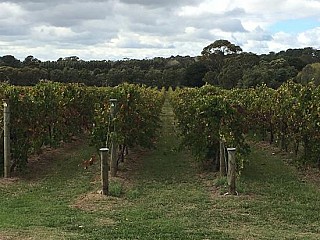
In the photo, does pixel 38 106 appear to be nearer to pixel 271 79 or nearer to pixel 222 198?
pixel 222 198

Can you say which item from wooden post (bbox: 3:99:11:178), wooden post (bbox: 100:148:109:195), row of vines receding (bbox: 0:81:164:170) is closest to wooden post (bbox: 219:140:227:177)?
row of vines receding (bbox: 0:81:164:170)

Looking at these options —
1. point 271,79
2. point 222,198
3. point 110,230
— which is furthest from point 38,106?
point 271,79

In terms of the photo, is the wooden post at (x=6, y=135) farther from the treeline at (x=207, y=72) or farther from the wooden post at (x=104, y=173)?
the treeline at (x=207, y=72)

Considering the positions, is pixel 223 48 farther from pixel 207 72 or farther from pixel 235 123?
pixel 235 123

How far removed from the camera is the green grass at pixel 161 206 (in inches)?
318

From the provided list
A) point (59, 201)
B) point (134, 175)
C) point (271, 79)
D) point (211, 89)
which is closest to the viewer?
point (59, 201)

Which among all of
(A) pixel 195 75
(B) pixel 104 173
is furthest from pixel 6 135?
(A) pixel 195 75

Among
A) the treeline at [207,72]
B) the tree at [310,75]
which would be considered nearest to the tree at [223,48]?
the treeline at [207,72]

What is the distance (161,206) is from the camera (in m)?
10.3

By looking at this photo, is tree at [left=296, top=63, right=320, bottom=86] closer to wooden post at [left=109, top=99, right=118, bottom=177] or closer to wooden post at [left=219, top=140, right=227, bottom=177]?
wooden post at [left=219, top=140, right=227, bottom=177]

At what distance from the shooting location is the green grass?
8.08m

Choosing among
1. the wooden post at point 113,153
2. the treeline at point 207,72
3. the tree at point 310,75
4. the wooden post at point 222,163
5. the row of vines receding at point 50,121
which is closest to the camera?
the wooden post at point 222,163

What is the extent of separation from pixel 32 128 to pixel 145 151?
5.22m

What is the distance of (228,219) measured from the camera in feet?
30.2
